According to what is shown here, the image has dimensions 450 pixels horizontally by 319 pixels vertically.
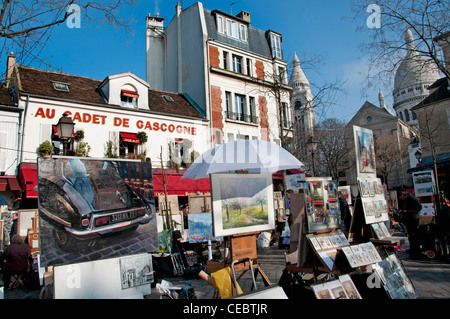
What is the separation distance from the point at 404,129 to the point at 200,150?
47.4 m

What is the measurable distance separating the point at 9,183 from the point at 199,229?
9721 millimetres

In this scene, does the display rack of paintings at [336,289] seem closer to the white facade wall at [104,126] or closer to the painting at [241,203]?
the painting at [241,203]

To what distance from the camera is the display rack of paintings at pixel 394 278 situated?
345 cm

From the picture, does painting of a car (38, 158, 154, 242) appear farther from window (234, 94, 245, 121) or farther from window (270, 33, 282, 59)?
window (270, 33, 282, 59)

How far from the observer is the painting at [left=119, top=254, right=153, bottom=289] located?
3.46 m

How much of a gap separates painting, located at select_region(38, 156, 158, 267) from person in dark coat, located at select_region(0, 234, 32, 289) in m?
4.35

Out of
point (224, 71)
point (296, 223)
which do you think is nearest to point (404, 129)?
point (224, 71)

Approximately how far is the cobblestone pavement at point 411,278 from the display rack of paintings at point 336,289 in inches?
60.6

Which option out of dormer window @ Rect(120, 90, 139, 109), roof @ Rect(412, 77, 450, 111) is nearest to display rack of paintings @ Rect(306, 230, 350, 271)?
dormer window @ Rect(120, 90, 139, 109)

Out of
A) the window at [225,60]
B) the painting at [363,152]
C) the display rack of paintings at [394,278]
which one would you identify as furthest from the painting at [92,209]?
the window at [225,60]

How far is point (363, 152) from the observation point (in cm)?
496

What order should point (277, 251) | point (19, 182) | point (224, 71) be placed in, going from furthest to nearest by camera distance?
point (224, 71)
point (19, 182)
point (277, 251)

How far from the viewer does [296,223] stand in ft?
14.0

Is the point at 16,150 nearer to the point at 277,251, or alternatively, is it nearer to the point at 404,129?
the point at 277,251
